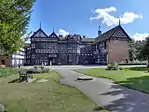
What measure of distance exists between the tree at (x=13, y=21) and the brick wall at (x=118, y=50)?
52631 mm

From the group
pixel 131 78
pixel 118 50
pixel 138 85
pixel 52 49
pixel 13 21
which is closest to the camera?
pixel 13 21

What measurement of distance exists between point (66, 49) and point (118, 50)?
20.4 m

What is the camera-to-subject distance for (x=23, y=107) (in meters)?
10.4

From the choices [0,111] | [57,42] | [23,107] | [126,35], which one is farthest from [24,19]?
[57,42]

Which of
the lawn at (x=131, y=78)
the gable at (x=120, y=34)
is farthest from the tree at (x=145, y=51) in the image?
the gable at (x=120, y=34)

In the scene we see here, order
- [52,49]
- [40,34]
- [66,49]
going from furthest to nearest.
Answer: [66,49] < [52,49] < [40,34]

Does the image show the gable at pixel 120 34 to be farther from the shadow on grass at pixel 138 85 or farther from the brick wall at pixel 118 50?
the shadow on grass at pixel 138 85

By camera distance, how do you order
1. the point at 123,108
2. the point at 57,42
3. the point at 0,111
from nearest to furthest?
the point at 0,111
the point at 123,108
the point at 57,42

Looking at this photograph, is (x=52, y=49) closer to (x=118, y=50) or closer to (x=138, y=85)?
(x=118, y=50)

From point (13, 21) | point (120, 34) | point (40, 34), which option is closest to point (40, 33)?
point (40, 34)

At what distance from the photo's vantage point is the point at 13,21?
1386 centimetres

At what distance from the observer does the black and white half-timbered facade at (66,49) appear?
2896 inches

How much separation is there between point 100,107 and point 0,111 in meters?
4.08

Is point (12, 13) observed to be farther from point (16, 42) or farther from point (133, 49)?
point (133, 49)
